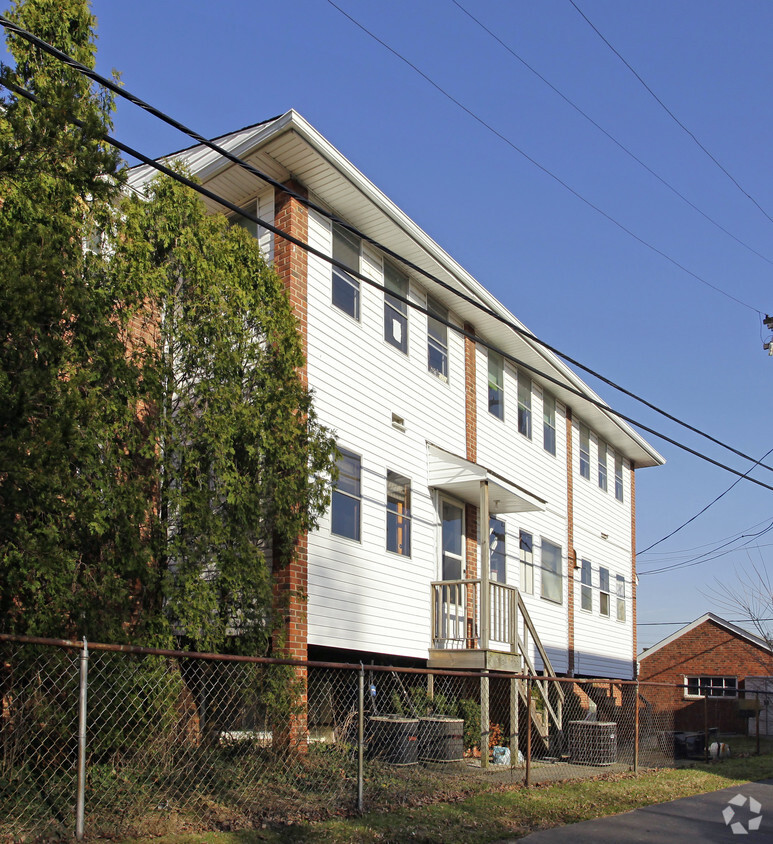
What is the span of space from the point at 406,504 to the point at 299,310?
3898 millimetres

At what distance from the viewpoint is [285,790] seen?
898cm

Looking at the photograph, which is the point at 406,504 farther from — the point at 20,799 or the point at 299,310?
the point at 20,799

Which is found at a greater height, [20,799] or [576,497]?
[576,497]

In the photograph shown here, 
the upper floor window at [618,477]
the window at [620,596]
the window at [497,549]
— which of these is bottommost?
the window at [620,596]

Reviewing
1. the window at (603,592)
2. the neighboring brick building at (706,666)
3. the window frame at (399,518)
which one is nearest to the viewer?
the window frame at (399,518)

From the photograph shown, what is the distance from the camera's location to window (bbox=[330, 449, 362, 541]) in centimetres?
1334

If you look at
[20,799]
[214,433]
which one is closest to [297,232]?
[214,433]

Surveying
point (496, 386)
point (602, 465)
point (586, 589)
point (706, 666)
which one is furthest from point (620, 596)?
point (706, 666)

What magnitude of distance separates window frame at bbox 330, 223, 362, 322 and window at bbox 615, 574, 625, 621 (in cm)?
1308

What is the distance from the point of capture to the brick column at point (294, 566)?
11578 millimetres

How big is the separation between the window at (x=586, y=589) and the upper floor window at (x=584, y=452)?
2138 millimetres

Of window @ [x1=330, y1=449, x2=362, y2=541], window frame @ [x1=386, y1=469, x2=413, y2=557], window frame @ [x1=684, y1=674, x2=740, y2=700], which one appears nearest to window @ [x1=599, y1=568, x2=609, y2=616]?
window frame @ [x1=386, y1=469, x2=413, y2=557]

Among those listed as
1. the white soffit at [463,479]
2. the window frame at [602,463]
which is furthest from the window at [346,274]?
the window frame at [602,463]
